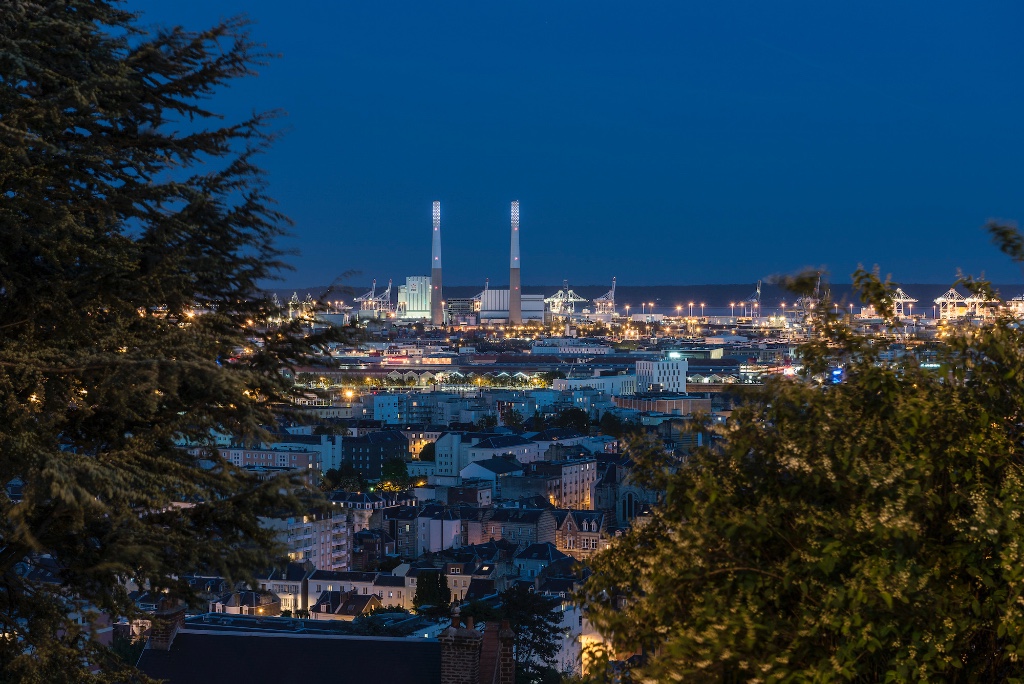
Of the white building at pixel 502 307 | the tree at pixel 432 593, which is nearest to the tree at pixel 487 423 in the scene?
the tree at pixel 432 593

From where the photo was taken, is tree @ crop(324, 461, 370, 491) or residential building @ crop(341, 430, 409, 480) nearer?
tree @ crop(324, 461, 370, 491)

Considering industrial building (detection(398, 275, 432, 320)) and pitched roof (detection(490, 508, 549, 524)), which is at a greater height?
industrial building (detection(398, 275, 432, 320))

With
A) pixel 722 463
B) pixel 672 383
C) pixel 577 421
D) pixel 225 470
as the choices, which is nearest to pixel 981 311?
pixel 722 463

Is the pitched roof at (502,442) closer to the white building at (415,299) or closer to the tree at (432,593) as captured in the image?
the tree at (432,593)

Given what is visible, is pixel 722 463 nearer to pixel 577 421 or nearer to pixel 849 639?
pixel 849 639

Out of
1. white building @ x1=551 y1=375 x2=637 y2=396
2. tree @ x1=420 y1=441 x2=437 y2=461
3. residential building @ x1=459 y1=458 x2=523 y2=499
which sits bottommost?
residential building @ x1=459 y1=458 x2=523 y2=499

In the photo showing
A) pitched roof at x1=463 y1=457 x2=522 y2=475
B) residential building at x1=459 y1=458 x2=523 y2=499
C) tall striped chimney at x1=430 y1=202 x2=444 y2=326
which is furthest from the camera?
tall striped chimney at x1=430 y1=202 x2=444 y2=326

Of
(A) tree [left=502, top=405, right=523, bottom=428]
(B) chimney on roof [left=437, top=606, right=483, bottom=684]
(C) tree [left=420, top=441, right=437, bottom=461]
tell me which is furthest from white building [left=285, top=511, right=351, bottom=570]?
(A) tree [left=502, top=405, right=523, bottom=428]

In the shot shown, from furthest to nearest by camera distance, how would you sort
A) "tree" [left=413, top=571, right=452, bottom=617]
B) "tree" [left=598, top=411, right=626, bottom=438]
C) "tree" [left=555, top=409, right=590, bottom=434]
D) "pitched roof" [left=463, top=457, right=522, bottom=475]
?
"tree" [left=555, top=409, right=590, bottom=434]
"tree" [left=598, top=411, right=626, bottom=438]
"pitched roof" [left=463, top=457, right=522, bottom=475]
"tree" [left=413, top=571, right=452, bottom=617]

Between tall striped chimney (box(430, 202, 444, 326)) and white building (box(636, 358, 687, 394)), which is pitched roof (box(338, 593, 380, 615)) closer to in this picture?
white building (box(636, 358, 687, 394))
